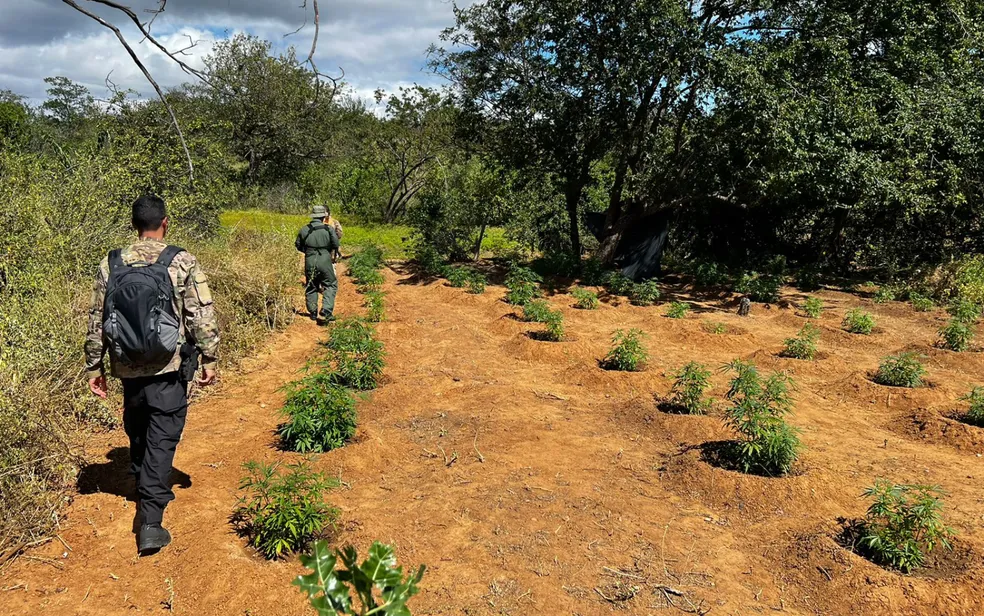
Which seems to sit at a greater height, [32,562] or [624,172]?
[624,172]

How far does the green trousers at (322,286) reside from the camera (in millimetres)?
8695

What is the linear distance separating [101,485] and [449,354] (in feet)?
13.7

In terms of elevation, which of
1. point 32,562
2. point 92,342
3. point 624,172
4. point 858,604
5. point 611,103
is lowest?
point 32,562

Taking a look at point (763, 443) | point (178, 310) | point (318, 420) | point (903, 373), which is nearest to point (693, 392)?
point (763, 443)

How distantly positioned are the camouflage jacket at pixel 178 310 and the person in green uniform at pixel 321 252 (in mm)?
5043

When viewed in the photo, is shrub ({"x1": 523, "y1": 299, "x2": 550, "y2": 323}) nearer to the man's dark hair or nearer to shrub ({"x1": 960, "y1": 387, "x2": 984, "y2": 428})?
shrub ({"x1": 960, "y1": 387, "x2": 984, "y2": 428})

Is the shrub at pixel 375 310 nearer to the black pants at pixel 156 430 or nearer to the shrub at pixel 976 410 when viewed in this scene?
the black pants at pixel 156 430

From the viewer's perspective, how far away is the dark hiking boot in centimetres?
336

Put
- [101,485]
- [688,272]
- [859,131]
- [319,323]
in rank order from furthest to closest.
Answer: [688,272]
[859,131]
[319,323]
[101,485]

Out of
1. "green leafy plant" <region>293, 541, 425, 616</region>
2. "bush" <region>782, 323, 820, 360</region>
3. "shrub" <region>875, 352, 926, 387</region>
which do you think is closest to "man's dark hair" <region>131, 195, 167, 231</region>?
"green leafy plant" <region>293, 541, 425, 616</region>

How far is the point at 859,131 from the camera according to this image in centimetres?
999

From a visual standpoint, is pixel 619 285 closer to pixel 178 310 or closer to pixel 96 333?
pixel 178 310

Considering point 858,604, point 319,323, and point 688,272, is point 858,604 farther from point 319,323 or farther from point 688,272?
point 688,272

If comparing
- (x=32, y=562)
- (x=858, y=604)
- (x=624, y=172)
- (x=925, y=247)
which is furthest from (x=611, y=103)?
(x=32, y=562)
